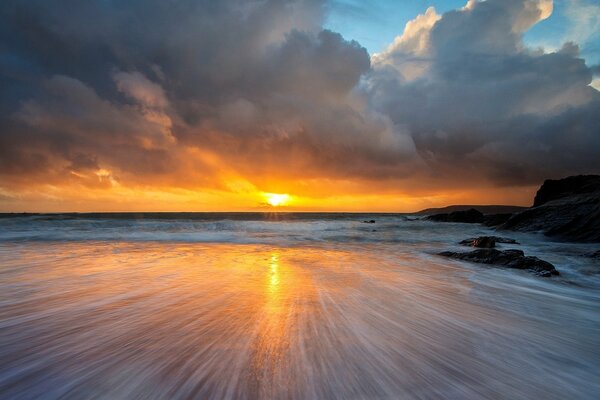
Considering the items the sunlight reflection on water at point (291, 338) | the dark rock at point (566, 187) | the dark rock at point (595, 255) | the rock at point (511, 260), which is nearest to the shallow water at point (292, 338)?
the sunlight reflection on water at point (291, 338)

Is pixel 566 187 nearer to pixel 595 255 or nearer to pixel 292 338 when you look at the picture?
pixel 595 255

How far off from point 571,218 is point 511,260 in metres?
12.2

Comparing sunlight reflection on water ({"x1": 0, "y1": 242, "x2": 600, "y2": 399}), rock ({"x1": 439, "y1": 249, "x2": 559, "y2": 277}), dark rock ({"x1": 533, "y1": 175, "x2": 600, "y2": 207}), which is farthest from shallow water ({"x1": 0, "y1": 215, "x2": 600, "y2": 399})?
dark rock ({"x1": 533, "y1": 175, "x2": 600, "y2": 207})

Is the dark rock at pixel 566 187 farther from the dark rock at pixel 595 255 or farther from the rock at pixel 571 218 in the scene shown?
the dark rock at pixel 595 255

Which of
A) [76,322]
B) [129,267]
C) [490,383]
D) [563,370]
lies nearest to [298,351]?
[490,383]

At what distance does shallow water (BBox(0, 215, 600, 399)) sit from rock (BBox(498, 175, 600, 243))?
11.0 meters

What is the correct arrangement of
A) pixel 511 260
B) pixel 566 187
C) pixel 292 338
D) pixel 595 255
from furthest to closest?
pixel 566 187 → pixel 595 255 → pixel 511 260 → pixel 292 338

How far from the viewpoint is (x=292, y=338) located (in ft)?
8.74

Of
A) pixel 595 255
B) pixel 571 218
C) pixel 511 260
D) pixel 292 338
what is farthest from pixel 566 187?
pixel 292 338

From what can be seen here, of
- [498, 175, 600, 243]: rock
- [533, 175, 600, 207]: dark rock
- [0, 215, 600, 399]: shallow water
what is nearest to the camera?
[0, 215, 600, 399]: shallow water

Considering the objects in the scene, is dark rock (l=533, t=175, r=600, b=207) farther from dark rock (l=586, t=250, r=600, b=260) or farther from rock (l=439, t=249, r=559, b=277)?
rock (l=439, t=249, r=559, b=277)

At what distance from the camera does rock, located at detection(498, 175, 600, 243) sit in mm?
13536

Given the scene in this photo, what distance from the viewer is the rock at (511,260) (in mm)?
6516

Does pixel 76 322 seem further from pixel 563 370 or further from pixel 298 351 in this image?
pixel 563 370
